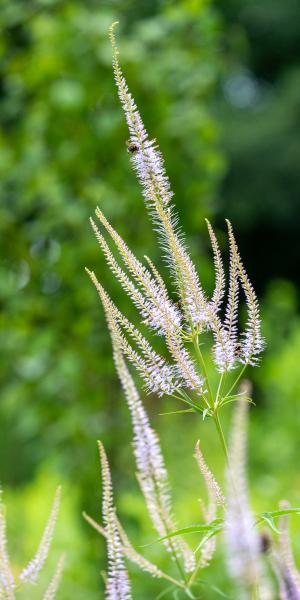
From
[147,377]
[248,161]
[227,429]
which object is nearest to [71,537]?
[227,429]

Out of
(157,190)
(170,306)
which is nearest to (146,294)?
(170,306)

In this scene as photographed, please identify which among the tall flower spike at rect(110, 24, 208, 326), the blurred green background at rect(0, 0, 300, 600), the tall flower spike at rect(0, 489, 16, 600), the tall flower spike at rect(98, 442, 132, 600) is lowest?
→ the blurred green background at rect(0, 0, 300, 600)

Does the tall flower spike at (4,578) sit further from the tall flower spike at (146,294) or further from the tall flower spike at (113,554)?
the tall flower spike at (146,294)

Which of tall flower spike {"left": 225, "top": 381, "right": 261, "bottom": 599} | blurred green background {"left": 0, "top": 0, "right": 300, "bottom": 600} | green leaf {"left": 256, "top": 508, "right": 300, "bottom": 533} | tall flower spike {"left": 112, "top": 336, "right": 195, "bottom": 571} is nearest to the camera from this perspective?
tall flower spike {"left": 225, "top": 381, "right": 261, "bottom": 599}

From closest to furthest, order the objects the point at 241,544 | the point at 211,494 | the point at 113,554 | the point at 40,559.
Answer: the point at 241,544 → the point at 113,554 → the point at 40,559 → the point at 211,494

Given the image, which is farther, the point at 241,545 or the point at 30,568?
the point at 30,568

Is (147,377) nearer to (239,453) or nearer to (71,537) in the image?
(239,453)

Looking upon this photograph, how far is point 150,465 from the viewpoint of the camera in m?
1.57

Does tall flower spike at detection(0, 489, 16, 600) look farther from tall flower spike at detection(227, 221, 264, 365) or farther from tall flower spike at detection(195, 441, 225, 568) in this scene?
tall flower spike at detection(227, 221, 264, 365)

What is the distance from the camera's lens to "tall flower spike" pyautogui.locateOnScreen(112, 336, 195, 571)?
1.55 meters

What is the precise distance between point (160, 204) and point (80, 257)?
429 centimetres

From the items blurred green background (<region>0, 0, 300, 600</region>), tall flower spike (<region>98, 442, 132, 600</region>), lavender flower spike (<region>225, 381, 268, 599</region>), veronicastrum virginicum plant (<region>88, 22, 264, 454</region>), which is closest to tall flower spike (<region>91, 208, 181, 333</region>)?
veronicastrum virginicum plant (<region>88, 22, 264, 454</region>)

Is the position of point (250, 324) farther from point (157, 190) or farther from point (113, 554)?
point (113, 554)

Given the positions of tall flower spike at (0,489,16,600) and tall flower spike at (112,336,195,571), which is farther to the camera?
tall flower spike at (112,336,195,571)
